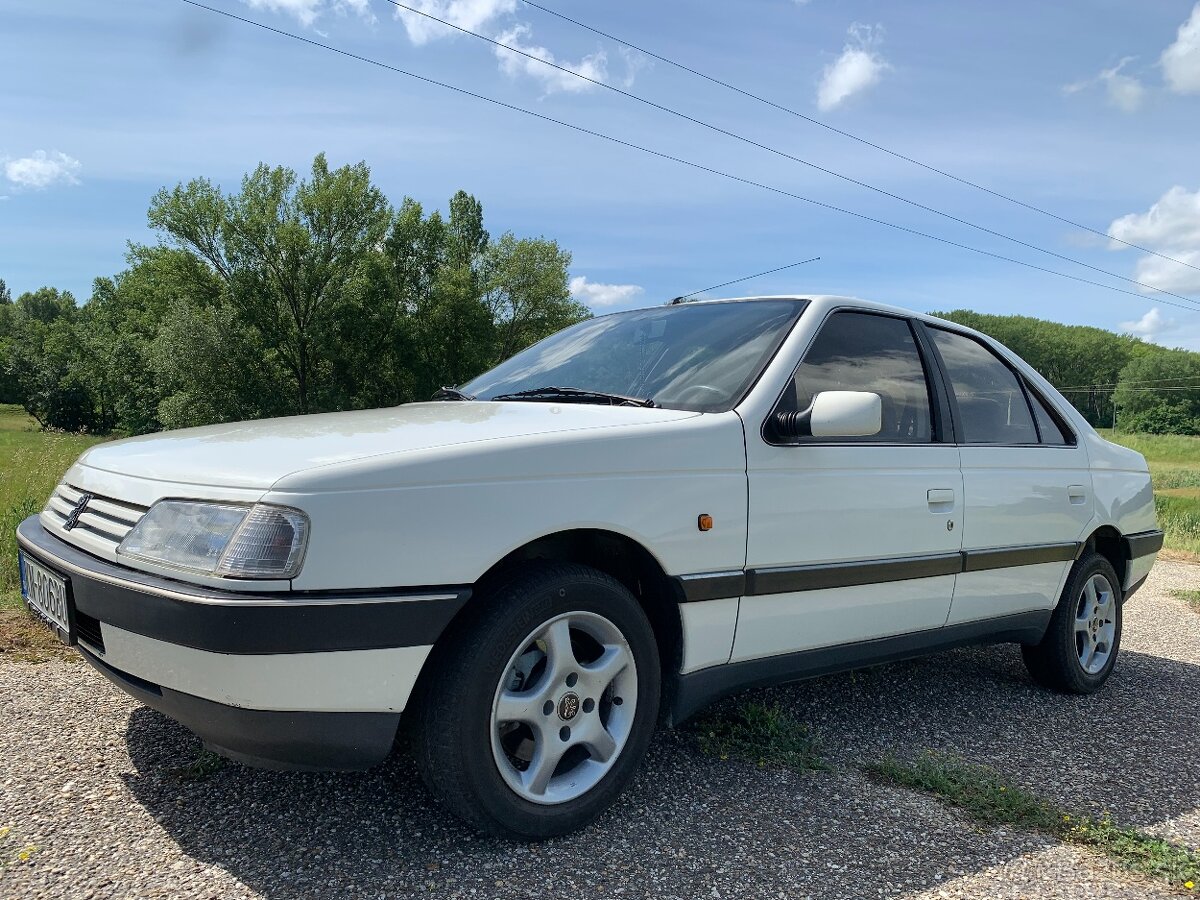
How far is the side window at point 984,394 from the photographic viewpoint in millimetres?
3674

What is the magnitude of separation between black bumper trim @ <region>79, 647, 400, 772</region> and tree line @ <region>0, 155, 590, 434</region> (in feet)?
129

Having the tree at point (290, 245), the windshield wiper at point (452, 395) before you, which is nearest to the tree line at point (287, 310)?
the tree at point (290, 245)

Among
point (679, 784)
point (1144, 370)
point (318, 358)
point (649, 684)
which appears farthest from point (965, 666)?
point (1144, 370)

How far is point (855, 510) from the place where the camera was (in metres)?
3.00

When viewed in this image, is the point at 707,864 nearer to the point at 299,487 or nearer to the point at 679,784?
the point at 679,784

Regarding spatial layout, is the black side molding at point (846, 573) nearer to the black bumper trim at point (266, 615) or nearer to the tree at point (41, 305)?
the black bumper trim at point (266, 615)

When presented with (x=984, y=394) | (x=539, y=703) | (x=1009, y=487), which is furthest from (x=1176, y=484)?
(x=539, y=703)

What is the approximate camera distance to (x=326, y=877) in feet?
7.00

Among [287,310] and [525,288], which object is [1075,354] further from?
[287,310]

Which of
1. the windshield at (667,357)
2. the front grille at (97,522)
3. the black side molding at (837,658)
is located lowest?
the black side molding at (837,658)

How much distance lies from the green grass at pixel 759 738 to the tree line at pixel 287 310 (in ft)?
127

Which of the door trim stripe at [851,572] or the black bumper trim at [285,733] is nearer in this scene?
the black bumper trim at [285,733]

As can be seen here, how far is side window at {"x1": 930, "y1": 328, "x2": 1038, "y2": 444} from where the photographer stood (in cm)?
367

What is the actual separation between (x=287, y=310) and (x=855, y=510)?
41939mm
